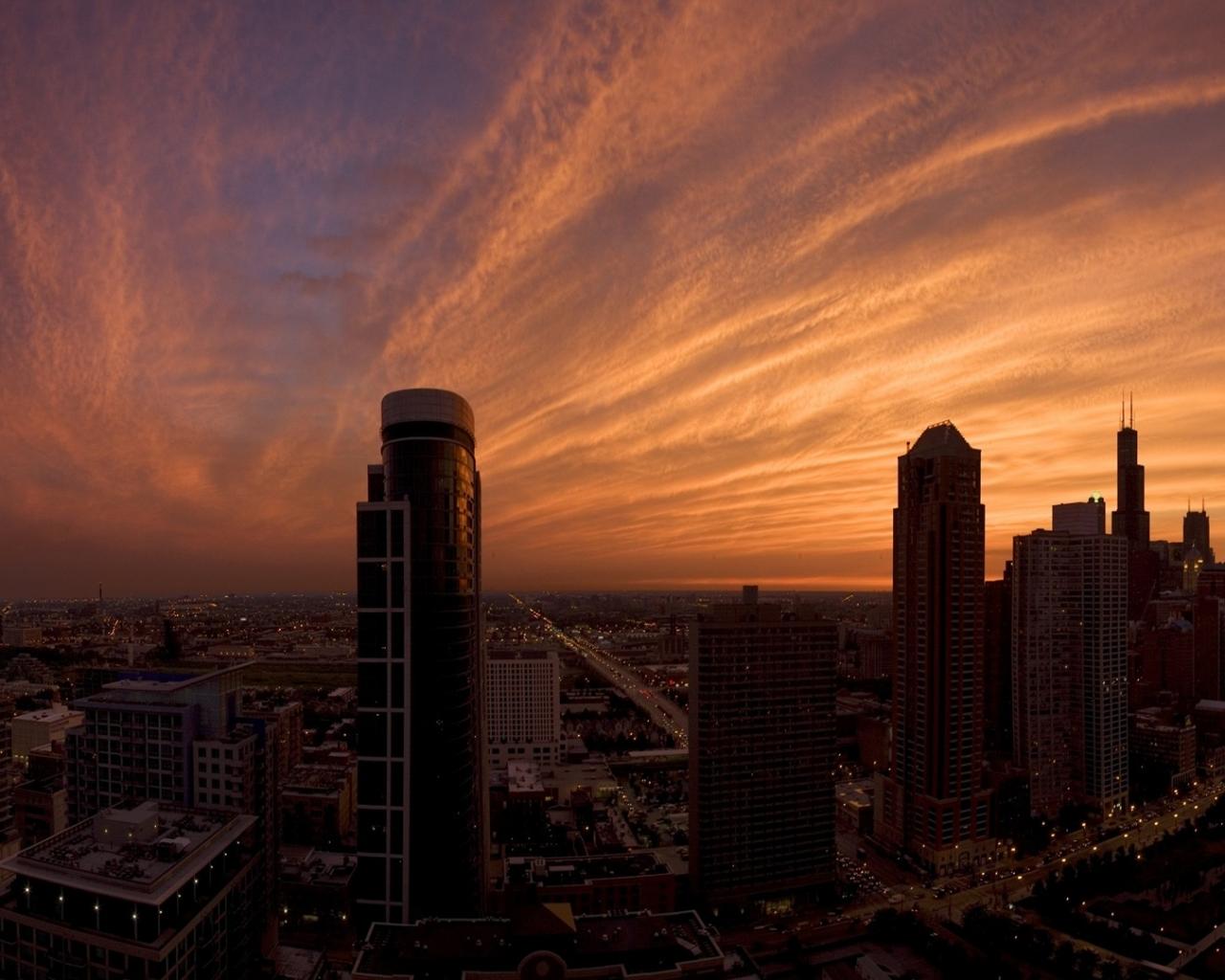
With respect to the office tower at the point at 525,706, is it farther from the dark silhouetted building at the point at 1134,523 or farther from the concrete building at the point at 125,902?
the dark silhouetted building at the point at 1134,523

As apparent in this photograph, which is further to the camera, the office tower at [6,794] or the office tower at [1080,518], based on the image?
the office tower at [1080,518]

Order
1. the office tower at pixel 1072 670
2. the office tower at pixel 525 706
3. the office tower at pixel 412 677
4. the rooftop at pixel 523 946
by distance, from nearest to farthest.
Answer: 1. the rooftop at pixel 523 946
2. the office tower at pixel 412 677
3. the office tower at pixel 1072 670
4. the office tower at pixel 525 706

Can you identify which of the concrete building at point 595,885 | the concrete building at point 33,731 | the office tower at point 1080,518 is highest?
the office tower at point 1080,518

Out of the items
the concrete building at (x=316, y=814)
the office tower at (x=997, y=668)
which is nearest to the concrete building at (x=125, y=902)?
the concrete building at (x=316, y=814)

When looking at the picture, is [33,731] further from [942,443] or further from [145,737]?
[942,443]

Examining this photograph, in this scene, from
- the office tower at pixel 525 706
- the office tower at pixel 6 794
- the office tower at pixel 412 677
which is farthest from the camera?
the office tower at pixel 525 706

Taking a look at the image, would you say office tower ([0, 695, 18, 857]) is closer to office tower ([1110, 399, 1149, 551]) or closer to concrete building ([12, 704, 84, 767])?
concrete building ([12, 704, 84, 767])

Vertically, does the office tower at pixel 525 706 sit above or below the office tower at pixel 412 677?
below
